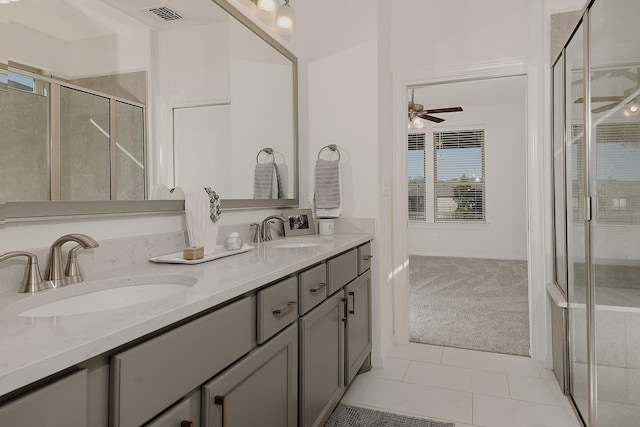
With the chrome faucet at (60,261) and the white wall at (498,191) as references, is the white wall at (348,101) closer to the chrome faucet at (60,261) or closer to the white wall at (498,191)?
the chrome faucet at (60,261)

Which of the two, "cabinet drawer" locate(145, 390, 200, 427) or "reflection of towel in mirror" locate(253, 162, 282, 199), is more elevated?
"reflection of towel in mirror" locate(253, 162, 282, 199)

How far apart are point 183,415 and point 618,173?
61.0 inches

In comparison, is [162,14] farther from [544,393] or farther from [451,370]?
[544,393]

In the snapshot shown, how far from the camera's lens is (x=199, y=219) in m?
1.63

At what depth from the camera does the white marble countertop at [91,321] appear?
0.56 m

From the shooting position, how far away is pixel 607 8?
1.50 metres

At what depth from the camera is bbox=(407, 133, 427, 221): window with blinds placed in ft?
23.6

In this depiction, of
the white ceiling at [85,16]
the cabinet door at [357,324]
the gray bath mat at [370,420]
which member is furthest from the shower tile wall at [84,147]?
the gray bath mat at [370,420]

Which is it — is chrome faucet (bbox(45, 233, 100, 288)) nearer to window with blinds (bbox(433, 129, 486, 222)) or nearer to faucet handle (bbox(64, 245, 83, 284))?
faucet handle (bbox(64, 245, 83, 284))

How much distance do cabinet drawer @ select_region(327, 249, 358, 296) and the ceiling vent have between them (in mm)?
1170

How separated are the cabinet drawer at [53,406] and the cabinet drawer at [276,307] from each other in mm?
573

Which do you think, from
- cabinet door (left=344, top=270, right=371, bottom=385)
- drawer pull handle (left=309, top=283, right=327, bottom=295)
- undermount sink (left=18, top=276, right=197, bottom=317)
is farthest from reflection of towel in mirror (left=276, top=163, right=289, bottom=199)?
undermount sink (left=18, top=276, right=197, bottom=317)

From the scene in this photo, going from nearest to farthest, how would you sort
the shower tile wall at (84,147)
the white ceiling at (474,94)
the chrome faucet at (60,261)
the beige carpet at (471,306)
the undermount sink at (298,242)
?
the chrome faucet at (60,261) < the shower tile wall at (84,147) < the undermount sink at (298,242) < the beige carpet at (471,306) < the white ceiling at (474,94)

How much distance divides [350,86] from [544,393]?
2.10m
